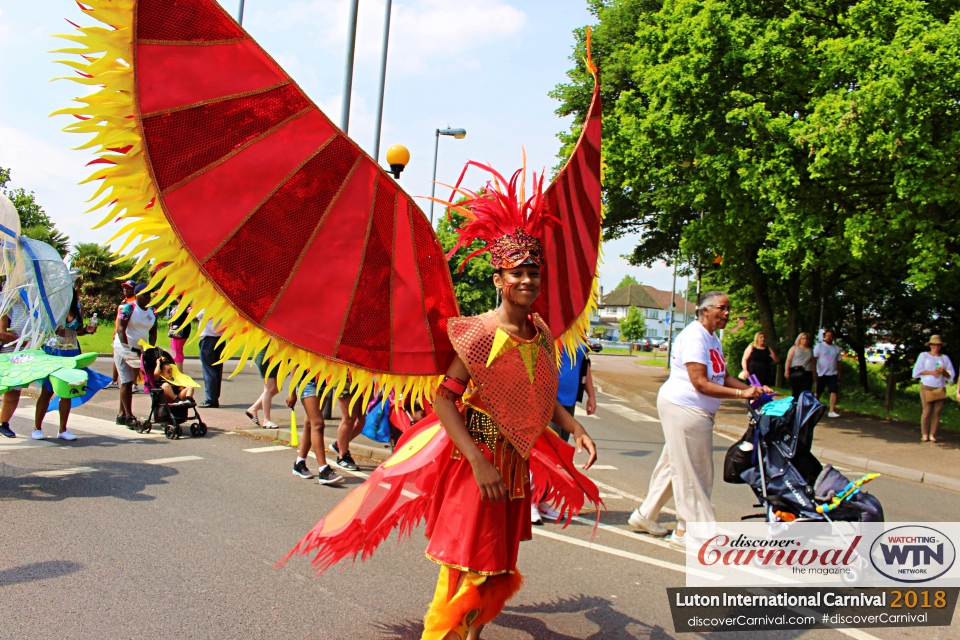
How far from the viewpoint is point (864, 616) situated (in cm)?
396

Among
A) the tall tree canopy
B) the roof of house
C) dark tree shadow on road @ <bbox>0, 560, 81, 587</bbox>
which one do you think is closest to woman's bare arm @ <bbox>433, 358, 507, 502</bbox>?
dark tree shadow on road @ <bbox>0, 560, 81, 587</bbox>

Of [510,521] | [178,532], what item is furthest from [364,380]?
[178,532]

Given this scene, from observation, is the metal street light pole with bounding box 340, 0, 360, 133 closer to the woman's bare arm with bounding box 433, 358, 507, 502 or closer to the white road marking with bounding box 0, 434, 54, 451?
the white road marking with bounding box 0, 434, 54, 451

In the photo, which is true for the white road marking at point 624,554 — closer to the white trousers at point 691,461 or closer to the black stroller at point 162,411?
the white trousers at point 691,461

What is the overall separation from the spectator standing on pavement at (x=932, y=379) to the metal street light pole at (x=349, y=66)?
1019cm

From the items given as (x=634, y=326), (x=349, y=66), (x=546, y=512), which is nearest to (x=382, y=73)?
(x=349, y=66)

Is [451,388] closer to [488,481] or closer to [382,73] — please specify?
[488,481]

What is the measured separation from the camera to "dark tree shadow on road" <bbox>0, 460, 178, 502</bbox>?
18.1ft

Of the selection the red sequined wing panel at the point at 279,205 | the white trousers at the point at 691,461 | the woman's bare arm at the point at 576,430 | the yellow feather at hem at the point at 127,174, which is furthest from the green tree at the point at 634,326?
the yellow feather at hem at the point at 127,174

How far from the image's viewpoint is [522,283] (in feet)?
9.56

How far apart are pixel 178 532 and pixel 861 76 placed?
11.9 metres

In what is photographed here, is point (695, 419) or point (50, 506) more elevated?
point (695, 419)

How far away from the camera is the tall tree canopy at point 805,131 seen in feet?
33.7

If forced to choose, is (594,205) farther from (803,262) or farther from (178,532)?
(803,262)
